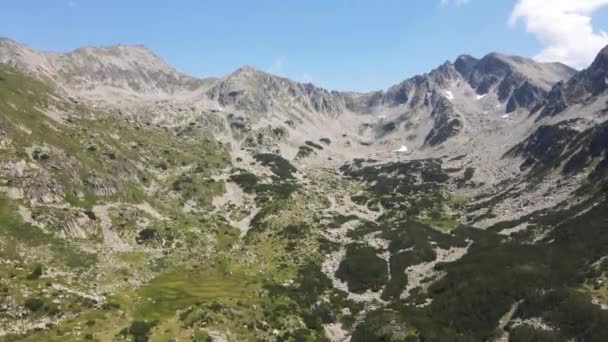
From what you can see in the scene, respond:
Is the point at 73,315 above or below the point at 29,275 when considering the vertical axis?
below

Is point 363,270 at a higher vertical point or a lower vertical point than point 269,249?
lower

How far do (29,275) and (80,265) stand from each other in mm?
14578

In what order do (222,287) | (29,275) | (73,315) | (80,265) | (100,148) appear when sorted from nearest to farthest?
(73,315) < (29,275) < (80,265) < (222,287) < (100,148)

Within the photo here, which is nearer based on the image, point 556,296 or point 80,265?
point 556,296

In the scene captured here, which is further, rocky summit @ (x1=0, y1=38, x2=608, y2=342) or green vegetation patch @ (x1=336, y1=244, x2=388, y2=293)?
green vegetation patch @ (x1=336, y1=244, x2=388, y2=293)

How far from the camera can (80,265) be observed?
81500 mm

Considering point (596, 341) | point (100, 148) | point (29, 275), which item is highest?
point (100, 148)

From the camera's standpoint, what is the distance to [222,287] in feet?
285

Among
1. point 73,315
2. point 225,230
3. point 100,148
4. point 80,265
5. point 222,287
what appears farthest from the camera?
point 100,148

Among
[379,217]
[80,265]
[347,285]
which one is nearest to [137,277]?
[80,265]

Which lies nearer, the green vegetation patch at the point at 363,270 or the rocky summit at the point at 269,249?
the rocky summit at the point at 269,249

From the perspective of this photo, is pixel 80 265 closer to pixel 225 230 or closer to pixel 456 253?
pixel 225 230

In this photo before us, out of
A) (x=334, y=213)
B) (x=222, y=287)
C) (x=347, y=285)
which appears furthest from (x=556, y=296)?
(x=334, y=213)

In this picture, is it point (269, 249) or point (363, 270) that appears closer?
point (363, 270)
